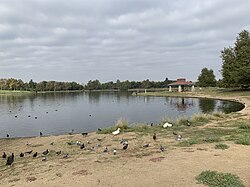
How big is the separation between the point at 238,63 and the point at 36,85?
137 m

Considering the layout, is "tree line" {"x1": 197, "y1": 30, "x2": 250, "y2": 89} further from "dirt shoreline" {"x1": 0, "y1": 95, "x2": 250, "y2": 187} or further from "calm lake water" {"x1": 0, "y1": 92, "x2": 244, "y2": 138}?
"dirt shoreline" {"x1": 0, "y1": 95, "x2": 250, "y2": 187}

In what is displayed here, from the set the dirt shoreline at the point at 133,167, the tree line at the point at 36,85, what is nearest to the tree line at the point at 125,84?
the tree line at the point at 36,85

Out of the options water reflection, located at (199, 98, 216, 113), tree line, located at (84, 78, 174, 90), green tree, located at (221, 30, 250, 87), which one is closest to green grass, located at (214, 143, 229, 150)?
water reflection, located at (199, 98, 216, 113)

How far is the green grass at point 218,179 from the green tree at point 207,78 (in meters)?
99.3

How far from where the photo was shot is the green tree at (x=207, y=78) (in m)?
104

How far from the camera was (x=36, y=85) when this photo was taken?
172750mm

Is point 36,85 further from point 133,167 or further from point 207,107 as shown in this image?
point 133,167

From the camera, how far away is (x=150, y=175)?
30.5 ft

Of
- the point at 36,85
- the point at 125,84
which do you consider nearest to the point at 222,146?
the point at 125,84

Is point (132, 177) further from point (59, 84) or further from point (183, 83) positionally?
point (59, 84)

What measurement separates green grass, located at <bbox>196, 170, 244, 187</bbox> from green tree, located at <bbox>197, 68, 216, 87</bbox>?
99285 millimetres

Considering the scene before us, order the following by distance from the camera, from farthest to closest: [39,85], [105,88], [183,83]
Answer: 1. [105,88]
2. [39,85]
3. [183,83]

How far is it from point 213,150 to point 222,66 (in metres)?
64.8

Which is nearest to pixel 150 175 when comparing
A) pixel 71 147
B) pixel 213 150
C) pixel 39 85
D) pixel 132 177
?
pixel 132 177
